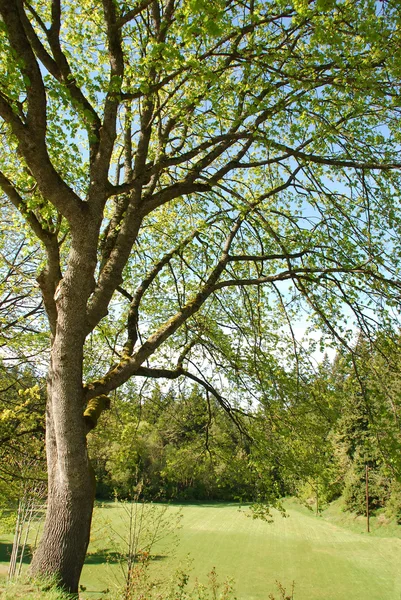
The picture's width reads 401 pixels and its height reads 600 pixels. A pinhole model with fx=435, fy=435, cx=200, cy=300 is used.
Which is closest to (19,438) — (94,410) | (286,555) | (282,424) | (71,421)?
(94,410)

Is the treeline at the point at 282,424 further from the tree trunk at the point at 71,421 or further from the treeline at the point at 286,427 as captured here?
the tree trunk at the point at 71,421

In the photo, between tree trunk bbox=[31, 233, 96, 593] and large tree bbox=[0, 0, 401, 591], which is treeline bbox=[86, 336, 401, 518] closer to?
large tree bbox=[0, 0, 401, 591]

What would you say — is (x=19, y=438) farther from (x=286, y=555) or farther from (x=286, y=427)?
(x=286, y=555)

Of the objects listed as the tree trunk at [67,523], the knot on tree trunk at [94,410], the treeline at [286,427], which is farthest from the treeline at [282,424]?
the tree trunk at [67,523]

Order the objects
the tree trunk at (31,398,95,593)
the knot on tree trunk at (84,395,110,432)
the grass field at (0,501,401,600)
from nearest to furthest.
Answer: the tree trunk at (31,398,95,593) → the knot on tree trunk at (84,395,110,432) → the grass field at (0,501,401,600)

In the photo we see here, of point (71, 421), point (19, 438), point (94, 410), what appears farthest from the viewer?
point (19, 438)

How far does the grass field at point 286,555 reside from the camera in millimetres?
18561

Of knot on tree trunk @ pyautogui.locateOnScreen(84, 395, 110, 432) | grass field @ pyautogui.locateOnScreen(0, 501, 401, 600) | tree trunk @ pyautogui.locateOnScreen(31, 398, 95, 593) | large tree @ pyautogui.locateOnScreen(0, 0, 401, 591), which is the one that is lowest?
grass field @ pyautogui.locateOnScreen(0, 501, 401, 600)

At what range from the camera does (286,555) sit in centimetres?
2506

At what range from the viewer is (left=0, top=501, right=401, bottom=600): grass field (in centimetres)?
1856

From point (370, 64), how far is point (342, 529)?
110 ft

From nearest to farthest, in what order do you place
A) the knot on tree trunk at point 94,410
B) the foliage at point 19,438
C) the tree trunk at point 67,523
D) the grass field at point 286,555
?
the tree trunk at point 67,523 < the knot on tree trunk at point 94,410 < the foliage at point 19,438 < the grass field at point 286,555

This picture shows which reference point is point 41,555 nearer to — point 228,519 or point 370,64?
point 370,64

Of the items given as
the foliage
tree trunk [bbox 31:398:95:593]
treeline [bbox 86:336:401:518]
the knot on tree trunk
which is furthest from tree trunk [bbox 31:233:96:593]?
the foliage
